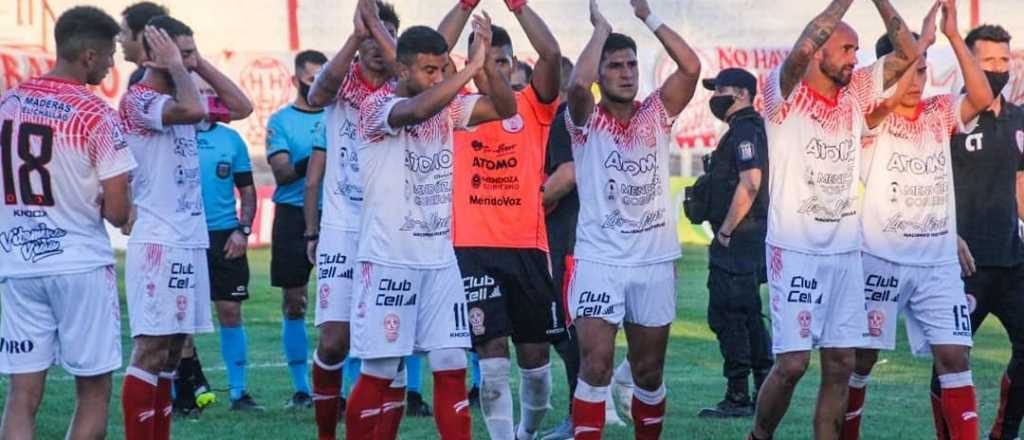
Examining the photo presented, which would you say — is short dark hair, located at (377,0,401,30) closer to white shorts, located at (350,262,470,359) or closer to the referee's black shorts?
white shorts, located at (350,262,470,359)

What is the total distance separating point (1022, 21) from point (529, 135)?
29087mm

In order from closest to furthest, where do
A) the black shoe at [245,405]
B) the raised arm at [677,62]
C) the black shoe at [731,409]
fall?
the raised arm at [677,62] → the black shoe at [731,409] → the black shoe at [245,405]

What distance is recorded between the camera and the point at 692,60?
9.19 m

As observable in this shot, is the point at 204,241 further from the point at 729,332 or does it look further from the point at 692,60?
the point at 729,332

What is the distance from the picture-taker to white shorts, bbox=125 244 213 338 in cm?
959

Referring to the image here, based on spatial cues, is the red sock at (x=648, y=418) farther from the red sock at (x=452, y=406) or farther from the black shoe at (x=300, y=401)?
the black shoe at (x=300, y=401)

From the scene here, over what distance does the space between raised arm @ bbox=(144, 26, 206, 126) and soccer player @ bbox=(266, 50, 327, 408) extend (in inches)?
127

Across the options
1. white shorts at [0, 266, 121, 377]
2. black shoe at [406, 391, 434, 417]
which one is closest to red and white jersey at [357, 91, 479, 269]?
white shorts at [0, 266, 121, 377]

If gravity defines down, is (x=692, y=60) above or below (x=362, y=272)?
above

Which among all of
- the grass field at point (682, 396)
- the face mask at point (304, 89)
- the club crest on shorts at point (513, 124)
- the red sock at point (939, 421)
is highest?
the face mask at point (304, 89)

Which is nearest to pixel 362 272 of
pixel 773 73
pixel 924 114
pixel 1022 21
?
pixel 773 73

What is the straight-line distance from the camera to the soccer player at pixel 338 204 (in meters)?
9.84

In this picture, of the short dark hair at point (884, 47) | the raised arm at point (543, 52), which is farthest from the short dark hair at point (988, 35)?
the raised arm at point (543, 52)

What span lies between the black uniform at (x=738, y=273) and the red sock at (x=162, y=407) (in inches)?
161
